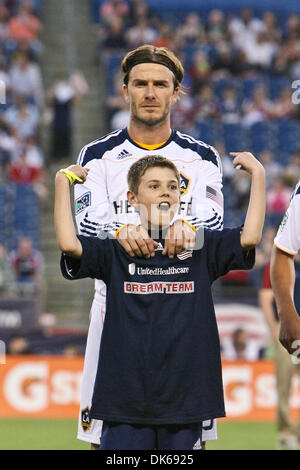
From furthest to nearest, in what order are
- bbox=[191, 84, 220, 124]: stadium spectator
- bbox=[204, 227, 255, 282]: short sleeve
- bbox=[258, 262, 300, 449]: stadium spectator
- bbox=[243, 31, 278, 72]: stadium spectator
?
bbox=[243, 31, 278, 72]: stadium spectator
bbox=[191, 84, 220, 124]: stadium spectator
bbox=[258, 262, 300, 449]: stadium spectator
bbox=[204, 227, 255, 282]: short sleeve

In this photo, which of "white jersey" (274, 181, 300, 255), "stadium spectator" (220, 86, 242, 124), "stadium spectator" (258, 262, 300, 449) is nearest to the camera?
"white jersey" (274, 181, 300, 255)

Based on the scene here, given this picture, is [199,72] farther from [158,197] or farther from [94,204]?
[158,197]

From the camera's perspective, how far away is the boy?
387 cm

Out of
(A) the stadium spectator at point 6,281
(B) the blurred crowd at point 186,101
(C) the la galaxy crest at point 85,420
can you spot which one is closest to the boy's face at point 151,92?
(C) the la galaxy crest at point 85,420

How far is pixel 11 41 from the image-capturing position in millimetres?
17922

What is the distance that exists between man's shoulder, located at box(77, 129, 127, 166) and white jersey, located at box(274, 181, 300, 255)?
93 cm

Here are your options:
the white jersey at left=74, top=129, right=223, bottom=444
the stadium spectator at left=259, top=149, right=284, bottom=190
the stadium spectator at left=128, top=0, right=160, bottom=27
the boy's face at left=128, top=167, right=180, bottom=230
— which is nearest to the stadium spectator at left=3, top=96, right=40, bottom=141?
the stadium spectator at left=259, top=149, right=284, bottom=190

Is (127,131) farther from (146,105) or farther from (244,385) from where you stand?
(244,385)

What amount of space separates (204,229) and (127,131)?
0.87 meters

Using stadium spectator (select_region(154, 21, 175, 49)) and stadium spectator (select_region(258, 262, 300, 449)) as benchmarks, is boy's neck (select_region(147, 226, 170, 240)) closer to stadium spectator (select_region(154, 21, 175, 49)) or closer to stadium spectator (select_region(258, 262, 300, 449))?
stadium spectator (select_region(258, 262, 300, 449))

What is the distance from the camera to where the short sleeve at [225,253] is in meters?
3.99

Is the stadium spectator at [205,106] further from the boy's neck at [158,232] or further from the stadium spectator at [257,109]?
the boy's neck at [158,232]

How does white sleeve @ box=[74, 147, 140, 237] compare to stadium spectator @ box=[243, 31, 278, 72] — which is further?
stadium spectator @ box=[243, 31, 278, 72]

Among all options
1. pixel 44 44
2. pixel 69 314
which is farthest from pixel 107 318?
pixel 44 44
